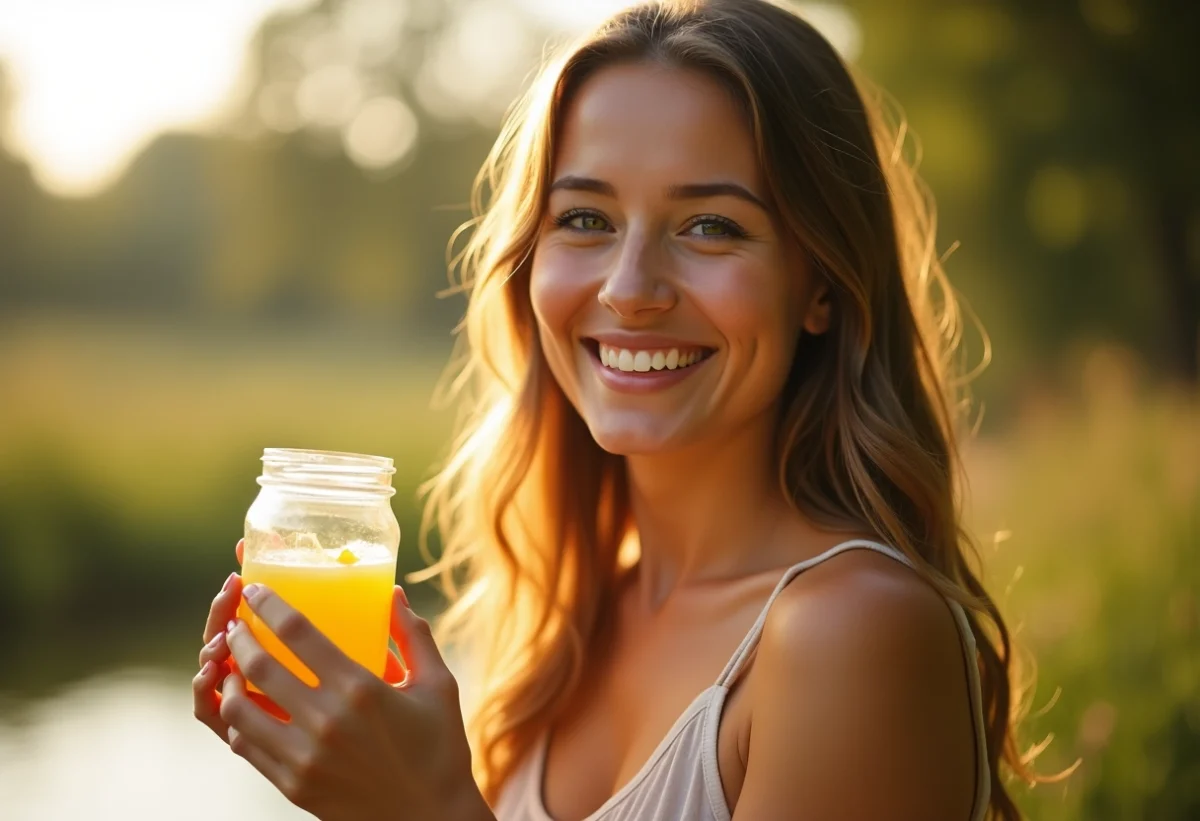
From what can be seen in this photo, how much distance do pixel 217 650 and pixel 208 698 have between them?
0.10 metres

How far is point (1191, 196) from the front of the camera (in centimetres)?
468

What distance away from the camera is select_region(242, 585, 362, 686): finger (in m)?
1.36

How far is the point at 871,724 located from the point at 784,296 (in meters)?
0.63

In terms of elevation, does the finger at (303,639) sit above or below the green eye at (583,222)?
below

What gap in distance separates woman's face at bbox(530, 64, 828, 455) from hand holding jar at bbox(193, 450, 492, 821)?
41cm

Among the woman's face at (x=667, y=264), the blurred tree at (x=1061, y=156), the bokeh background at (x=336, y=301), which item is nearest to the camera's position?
the woman's face at (x=667, y=264)

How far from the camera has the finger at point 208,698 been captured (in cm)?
153

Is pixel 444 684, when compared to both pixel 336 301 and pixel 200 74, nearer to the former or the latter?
pixel 200 74

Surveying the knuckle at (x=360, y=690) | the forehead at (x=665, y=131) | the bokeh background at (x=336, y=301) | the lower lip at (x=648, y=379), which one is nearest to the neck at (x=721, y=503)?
the lower lip at (x=648, y=379)

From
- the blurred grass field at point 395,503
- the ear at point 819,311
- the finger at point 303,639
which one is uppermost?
the ear at point 819,311

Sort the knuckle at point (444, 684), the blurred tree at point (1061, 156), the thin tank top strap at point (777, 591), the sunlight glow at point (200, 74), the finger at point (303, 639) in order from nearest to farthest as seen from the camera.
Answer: the finger at point (303, 639) < the knuckle at point (444, 684) < the thin tank top strap at point (777, 591) < the sunlight glow at point (200, 74) < the blurred tree at point (1061, 156)

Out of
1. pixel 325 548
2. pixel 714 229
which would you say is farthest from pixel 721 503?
pixel 325 548

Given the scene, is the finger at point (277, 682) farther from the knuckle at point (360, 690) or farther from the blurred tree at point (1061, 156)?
the blurred tree at point (1061, 156)

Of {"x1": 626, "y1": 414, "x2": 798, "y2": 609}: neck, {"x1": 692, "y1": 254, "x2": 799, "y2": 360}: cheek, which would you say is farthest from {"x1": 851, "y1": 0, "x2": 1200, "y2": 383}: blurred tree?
{"x1": 692, "y1": 254, "x2": 799, "y2": 360}: cheek
